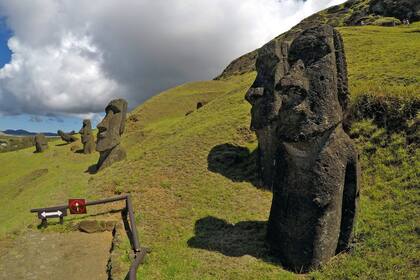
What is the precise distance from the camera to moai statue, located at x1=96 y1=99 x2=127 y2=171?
906 inches

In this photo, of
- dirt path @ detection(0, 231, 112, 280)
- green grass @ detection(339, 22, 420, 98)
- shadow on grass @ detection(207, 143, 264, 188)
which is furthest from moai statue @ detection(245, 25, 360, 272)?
green grass @ detection(339, 22, 420, 98)

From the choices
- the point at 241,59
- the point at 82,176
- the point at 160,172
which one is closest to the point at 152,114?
the point at 82,176

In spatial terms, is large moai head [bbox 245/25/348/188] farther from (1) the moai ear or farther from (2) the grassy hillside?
(1) the moai ear

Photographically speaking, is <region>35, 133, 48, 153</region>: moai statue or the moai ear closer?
the moai ear

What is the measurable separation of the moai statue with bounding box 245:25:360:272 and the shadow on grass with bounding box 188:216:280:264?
79 cm

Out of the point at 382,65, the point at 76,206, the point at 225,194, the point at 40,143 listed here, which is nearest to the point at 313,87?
the point at 225,194

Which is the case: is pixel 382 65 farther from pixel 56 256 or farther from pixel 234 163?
pixel 56 256

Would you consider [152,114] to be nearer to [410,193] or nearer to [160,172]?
[160,172]

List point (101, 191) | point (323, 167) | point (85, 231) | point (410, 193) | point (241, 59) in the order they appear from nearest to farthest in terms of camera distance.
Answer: point (323, 167) < point (410, 193) < point (85, 231) < point (101, 191) < point (241, 59)

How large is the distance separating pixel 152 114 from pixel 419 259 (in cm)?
3816

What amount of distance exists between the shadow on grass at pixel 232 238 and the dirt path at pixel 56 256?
118 inches

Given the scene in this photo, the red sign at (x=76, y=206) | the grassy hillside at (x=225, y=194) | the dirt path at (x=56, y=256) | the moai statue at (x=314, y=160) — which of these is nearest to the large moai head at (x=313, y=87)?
the moai statue at (x=314, y=160)

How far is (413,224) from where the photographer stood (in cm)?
901

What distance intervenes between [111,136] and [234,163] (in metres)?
9.04
